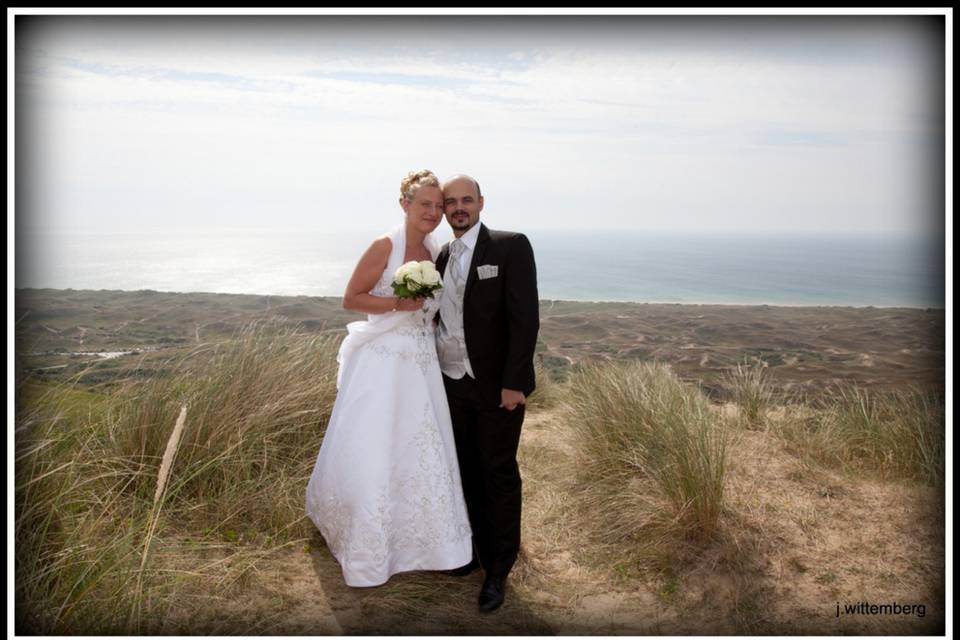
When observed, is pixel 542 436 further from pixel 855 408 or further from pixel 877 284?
pixel 877 284

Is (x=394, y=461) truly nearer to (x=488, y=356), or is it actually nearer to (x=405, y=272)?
(x=488, y=356)

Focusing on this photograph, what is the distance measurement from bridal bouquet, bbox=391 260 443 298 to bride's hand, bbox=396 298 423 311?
21 cm

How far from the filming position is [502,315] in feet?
12.9

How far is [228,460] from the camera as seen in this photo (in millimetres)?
4812

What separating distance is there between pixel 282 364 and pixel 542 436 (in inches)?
108

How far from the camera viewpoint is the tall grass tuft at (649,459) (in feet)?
14.5

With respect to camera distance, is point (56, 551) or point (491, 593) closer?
point (56, 551)

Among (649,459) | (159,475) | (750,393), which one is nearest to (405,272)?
(159,475)

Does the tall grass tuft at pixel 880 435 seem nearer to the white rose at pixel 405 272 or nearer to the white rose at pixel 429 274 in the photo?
the white rose at pixel 429 274

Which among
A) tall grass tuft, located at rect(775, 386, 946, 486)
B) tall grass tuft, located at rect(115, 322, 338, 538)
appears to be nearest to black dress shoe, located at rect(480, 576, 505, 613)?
tall grass tuft, located at rect(115, 322, 338, 538)

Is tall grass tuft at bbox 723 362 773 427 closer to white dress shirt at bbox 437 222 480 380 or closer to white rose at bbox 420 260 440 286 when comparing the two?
white dress shirt at bbox 437 222 480 380

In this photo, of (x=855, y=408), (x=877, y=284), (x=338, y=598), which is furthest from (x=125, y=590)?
(x=877, y=284)

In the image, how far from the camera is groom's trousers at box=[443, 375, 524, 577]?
13.2ft

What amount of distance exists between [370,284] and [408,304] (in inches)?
11.7
